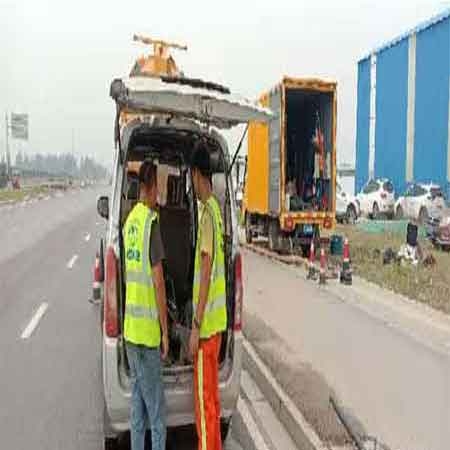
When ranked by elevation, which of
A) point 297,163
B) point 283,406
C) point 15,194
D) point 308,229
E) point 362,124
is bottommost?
point 15,194

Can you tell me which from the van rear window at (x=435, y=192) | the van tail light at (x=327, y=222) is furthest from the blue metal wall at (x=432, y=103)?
the van tail light at (x=327, y=222)

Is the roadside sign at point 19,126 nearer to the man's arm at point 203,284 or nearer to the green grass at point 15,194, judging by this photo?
the green grass at point 15,194

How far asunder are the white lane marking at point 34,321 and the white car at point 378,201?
20434 mm

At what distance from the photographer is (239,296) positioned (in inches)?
195

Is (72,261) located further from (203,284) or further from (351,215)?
(351,215)

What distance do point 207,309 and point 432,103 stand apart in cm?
2845

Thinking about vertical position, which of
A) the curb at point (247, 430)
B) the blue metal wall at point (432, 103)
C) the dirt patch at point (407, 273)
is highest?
the blue metal wall at point (432, 103)

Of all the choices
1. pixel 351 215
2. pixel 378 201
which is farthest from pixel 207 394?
pixel 351 215

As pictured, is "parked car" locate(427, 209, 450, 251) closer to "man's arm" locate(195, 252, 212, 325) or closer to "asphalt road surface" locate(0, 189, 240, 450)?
"asphalt road surface" locate(0, 189, 240, 450)

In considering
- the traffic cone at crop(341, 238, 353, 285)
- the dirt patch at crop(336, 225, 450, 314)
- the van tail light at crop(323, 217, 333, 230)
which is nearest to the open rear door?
the dirt patch at crop(336, 225, 450, 314)

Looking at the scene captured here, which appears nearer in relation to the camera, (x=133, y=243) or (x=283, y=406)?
(x=133, y=243)

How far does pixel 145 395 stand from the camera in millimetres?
4438

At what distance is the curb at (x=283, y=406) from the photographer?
5045 mm

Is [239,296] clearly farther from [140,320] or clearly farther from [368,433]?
[368,433]
